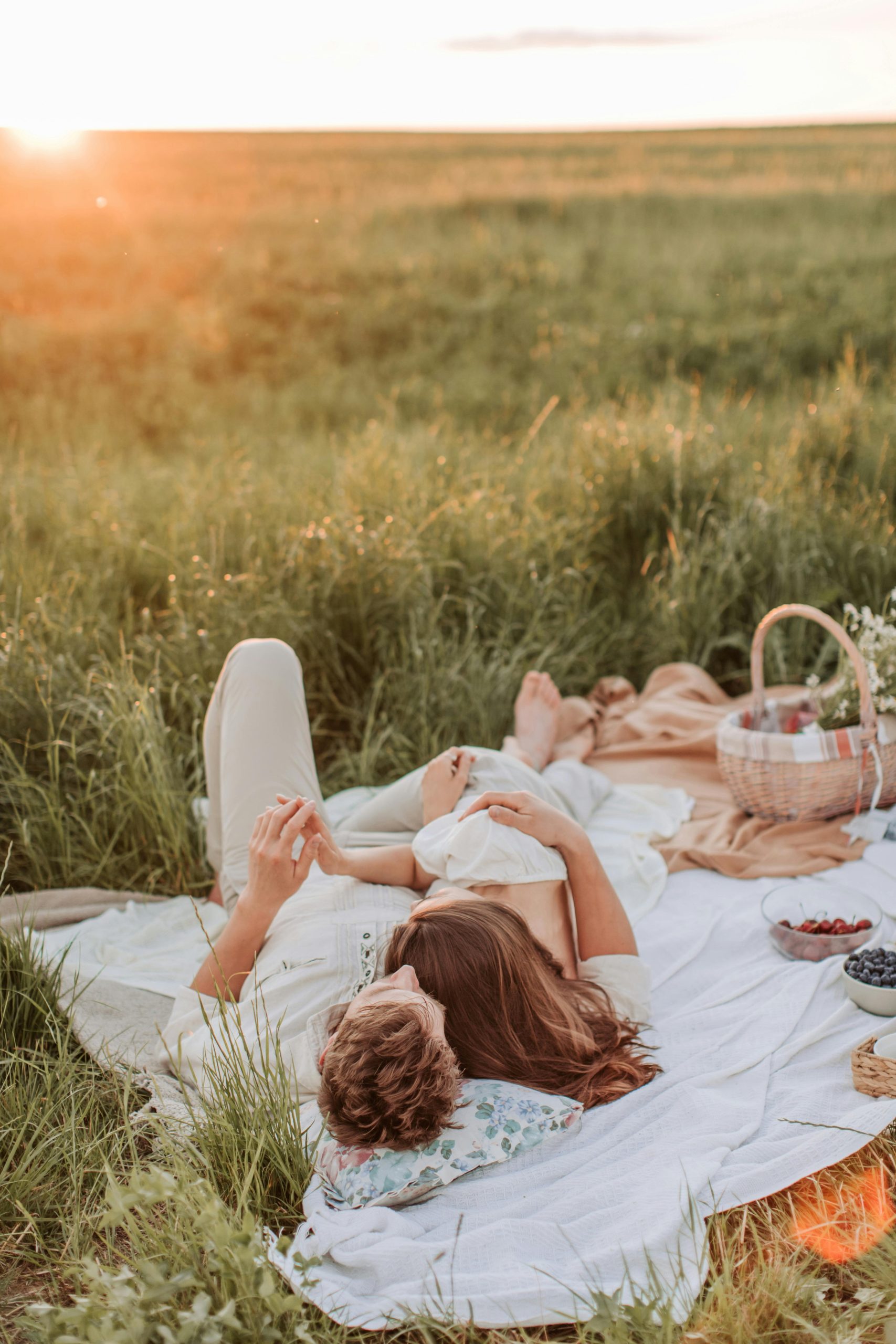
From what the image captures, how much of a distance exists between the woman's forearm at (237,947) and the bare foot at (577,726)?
1698mm

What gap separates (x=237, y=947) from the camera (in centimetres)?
239

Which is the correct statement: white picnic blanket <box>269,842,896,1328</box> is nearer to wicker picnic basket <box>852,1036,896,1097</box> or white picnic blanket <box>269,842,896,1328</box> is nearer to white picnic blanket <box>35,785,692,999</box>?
wicker picnic basket <box>852,1036,896,1097</box>

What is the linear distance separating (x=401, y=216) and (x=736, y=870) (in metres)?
15.6

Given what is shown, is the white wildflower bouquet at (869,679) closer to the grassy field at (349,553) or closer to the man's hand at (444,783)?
the grassy field at (349,553)

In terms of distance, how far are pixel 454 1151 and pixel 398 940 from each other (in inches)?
15.8

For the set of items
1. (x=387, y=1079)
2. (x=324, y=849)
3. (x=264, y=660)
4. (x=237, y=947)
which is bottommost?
(x=237, y=947)

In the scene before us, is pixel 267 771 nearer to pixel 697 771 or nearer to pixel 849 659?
pixel 697 771

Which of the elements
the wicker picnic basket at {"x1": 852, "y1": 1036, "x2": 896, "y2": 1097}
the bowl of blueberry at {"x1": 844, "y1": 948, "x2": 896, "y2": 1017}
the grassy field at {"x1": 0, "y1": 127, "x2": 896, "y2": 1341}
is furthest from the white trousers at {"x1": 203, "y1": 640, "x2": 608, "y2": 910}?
the wicker picnic basket at {"x1": 852, "y1": 1036, "x2": 896, "y2": 1097}

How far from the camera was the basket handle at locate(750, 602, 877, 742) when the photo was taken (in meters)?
2.98

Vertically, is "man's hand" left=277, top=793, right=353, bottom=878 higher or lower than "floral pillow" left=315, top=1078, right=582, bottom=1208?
higher

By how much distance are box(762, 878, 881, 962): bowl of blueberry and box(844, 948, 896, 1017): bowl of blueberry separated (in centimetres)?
18

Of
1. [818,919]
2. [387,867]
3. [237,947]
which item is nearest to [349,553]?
[387,867]

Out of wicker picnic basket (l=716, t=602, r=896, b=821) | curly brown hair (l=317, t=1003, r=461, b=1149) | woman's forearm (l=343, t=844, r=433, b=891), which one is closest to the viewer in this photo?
curly brown hair (l=317, t=1003, r=461, b=1149)

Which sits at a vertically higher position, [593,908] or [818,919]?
[593,908]
